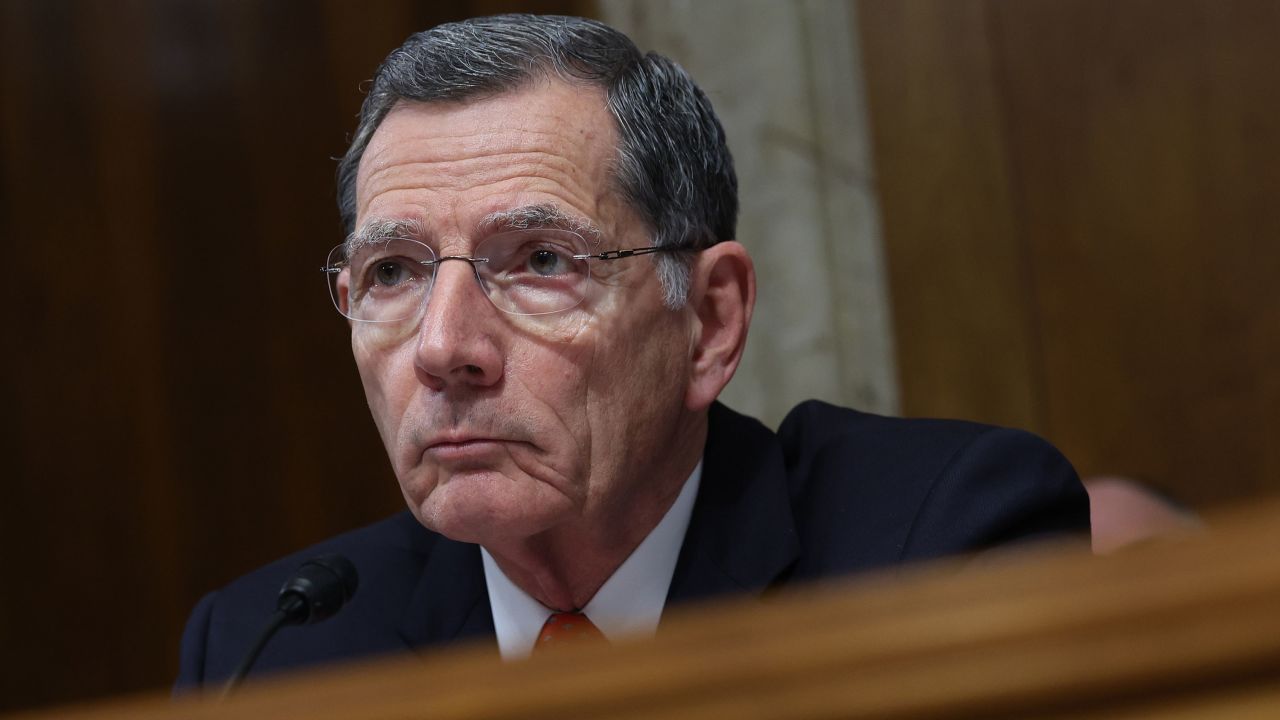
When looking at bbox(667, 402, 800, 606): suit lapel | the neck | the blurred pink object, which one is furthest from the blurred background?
the neck

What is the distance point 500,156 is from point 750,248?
1.32m

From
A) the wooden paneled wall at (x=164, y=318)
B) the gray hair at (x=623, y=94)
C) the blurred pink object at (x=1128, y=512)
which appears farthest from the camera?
the wooden paneled wall at (x=164, y=318)

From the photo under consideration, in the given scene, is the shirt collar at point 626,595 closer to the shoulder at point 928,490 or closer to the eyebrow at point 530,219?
the shoulder at point 928,490

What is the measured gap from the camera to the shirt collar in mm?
1902

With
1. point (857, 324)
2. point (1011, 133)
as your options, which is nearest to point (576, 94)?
point (857, 324)

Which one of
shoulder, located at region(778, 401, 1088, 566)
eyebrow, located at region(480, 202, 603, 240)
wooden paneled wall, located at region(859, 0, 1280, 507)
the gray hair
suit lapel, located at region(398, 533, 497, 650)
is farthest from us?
wooden paneled wall, located at region(859, 0, 1280, 507)

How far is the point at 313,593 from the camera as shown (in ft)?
5.55

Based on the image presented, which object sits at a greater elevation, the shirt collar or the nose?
the nose

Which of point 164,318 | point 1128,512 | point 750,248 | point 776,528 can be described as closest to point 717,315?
point 776,528

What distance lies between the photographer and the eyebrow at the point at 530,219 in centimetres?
177

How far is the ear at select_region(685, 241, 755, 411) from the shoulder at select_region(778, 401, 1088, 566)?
0.19 meters

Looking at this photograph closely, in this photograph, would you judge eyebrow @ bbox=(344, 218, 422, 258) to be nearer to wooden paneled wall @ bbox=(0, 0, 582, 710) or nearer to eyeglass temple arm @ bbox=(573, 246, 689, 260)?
eyeglass temple arm @ bbox=(573, 246, 689, 260)

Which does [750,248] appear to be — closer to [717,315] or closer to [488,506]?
[717,315]

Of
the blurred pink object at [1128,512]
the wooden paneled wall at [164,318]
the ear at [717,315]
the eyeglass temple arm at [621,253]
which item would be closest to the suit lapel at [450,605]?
the ear at [717,315]
